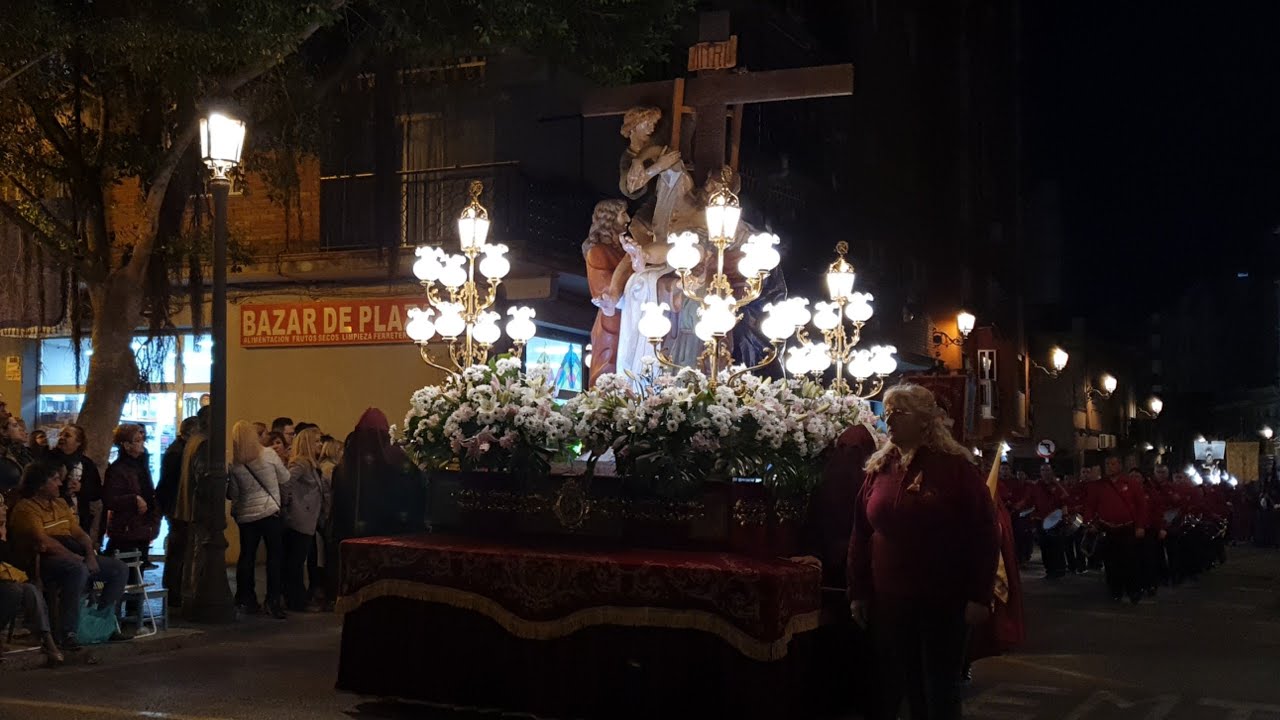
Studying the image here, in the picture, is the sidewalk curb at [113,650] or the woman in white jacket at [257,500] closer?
the sidewalk curb at [113,650]

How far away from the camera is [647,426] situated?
29.7ft

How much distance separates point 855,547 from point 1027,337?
1842 inches

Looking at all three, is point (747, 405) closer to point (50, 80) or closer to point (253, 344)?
point (50, 80)

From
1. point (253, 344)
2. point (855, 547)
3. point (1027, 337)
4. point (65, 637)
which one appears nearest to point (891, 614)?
point (855, 547)

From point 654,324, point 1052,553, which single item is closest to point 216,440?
point 654,324

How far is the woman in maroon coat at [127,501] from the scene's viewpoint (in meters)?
13.6

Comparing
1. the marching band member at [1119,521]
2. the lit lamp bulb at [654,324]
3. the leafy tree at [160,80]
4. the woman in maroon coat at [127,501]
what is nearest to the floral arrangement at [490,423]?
the lit lamp bulb at [654,324]

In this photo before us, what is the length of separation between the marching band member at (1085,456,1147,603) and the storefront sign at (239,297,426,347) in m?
9.74

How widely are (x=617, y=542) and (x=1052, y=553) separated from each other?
1685 centimetres

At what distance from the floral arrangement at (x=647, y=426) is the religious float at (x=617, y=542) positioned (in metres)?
0.01

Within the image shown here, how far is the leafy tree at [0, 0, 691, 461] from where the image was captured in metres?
13.9

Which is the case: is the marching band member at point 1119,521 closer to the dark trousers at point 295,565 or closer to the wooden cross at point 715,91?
the wooden cross at point 715,91

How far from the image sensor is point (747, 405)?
30.0ft

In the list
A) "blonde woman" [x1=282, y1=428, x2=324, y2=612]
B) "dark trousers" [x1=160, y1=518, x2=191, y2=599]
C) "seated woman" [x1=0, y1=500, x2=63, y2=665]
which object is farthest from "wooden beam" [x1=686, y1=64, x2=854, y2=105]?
"dark trousers" [x1=160, y1=518, x2=191, y2=599]
